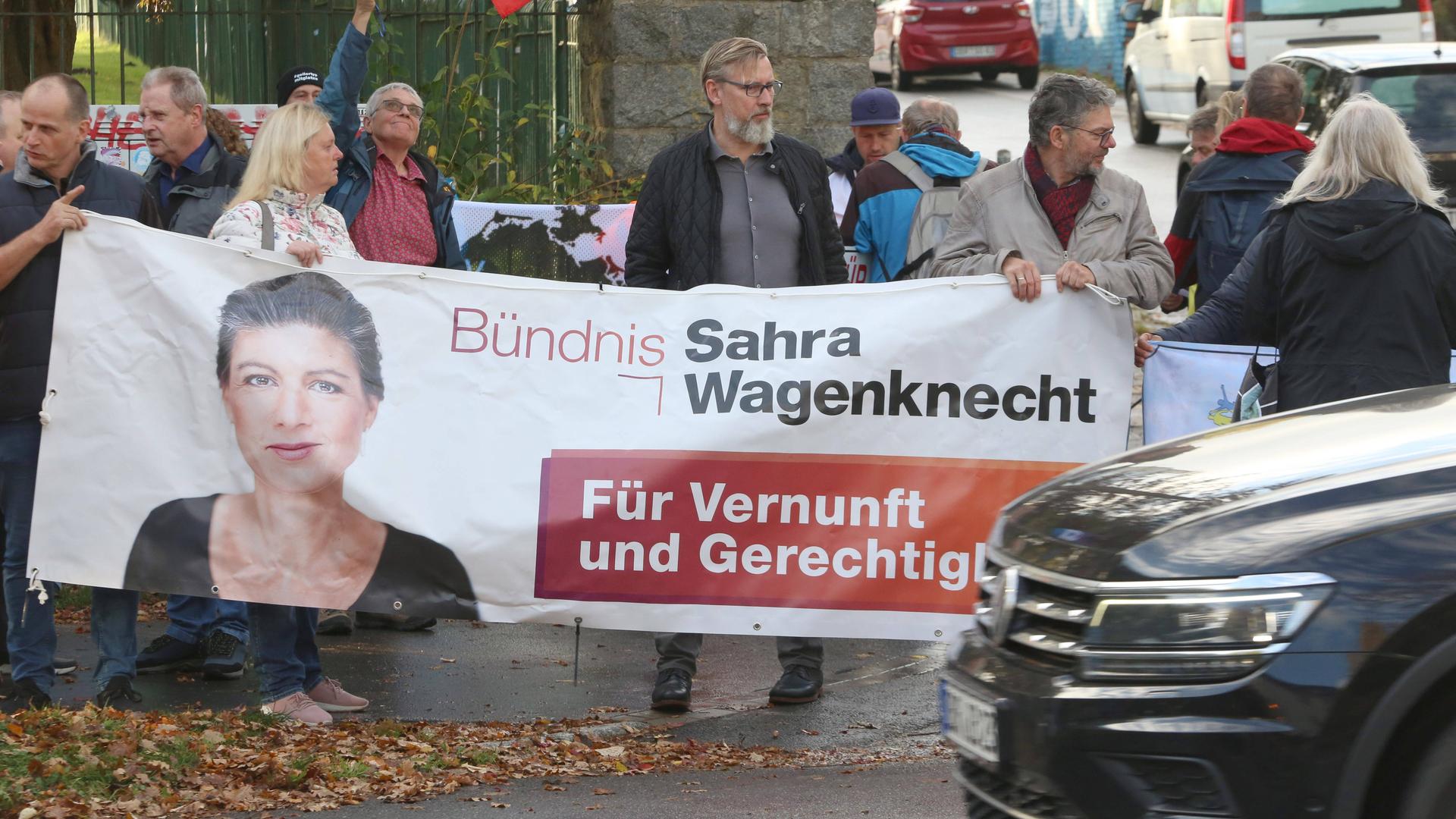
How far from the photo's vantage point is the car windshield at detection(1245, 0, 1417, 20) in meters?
19.3

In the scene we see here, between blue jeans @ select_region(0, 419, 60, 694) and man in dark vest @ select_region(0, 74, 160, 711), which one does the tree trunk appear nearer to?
man in dark vest @ select_region(0, 74, 160, 711)

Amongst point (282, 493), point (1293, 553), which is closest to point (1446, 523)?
point (1293, 553)

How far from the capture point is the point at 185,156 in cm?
691

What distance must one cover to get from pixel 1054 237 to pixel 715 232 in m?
1.25

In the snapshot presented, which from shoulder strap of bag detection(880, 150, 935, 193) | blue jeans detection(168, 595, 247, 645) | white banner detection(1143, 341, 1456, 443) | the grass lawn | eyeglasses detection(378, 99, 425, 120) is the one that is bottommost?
blue jeans detection(168, 595, 247, 645)

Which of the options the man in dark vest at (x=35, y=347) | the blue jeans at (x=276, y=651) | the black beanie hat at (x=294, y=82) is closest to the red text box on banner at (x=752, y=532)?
the blue jeans at (x=276, y=651)

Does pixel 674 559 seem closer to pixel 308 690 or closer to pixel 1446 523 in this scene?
pixel 308 690

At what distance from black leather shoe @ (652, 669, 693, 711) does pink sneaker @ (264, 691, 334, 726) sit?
1.18 m

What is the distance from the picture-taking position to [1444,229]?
17.8 feet

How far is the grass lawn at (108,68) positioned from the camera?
11.2m

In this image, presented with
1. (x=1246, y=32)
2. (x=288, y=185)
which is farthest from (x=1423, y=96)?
(x=288, y=185)

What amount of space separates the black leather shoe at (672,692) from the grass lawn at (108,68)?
6720mm

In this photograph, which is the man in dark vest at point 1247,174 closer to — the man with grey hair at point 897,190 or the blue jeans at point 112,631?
the man with grey hair at point 897,190

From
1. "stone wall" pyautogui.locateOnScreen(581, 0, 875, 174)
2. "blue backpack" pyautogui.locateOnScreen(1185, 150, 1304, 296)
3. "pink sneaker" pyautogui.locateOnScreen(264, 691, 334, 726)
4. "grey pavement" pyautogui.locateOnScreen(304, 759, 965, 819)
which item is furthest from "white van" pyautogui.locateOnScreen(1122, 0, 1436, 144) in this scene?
"pink sneaker" pyautogui.locateOnScreen(264, 691, 334, 726)
